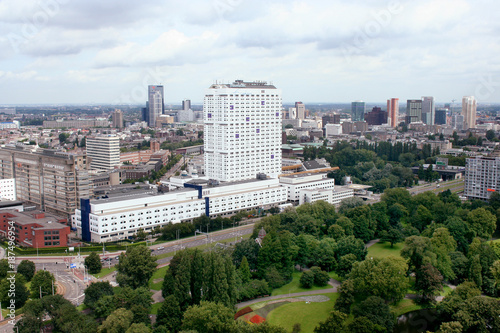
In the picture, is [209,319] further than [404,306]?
No

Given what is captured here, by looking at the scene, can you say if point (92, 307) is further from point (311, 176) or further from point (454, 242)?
point (311, 176)

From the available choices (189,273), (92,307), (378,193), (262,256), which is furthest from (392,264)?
(378,193)

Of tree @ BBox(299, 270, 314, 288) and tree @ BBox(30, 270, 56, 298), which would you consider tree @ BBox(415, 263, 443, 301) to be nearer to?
tree @ BBox(299, 270, 314, 288)

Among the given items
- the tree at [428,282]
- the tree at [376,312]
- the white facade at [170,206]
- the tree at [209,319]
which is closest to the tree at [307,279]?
the tree at [376,312]

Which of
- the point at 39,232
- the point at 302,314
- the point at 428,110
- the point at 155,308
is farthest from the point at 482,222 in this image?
the point at 428,110

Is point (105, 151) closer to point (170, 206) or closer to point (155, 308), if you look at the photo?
point (170, 206)

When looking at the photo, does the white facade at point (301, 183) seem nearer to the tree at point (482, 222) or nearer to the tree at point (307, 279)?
the tree at point (482, 222)
